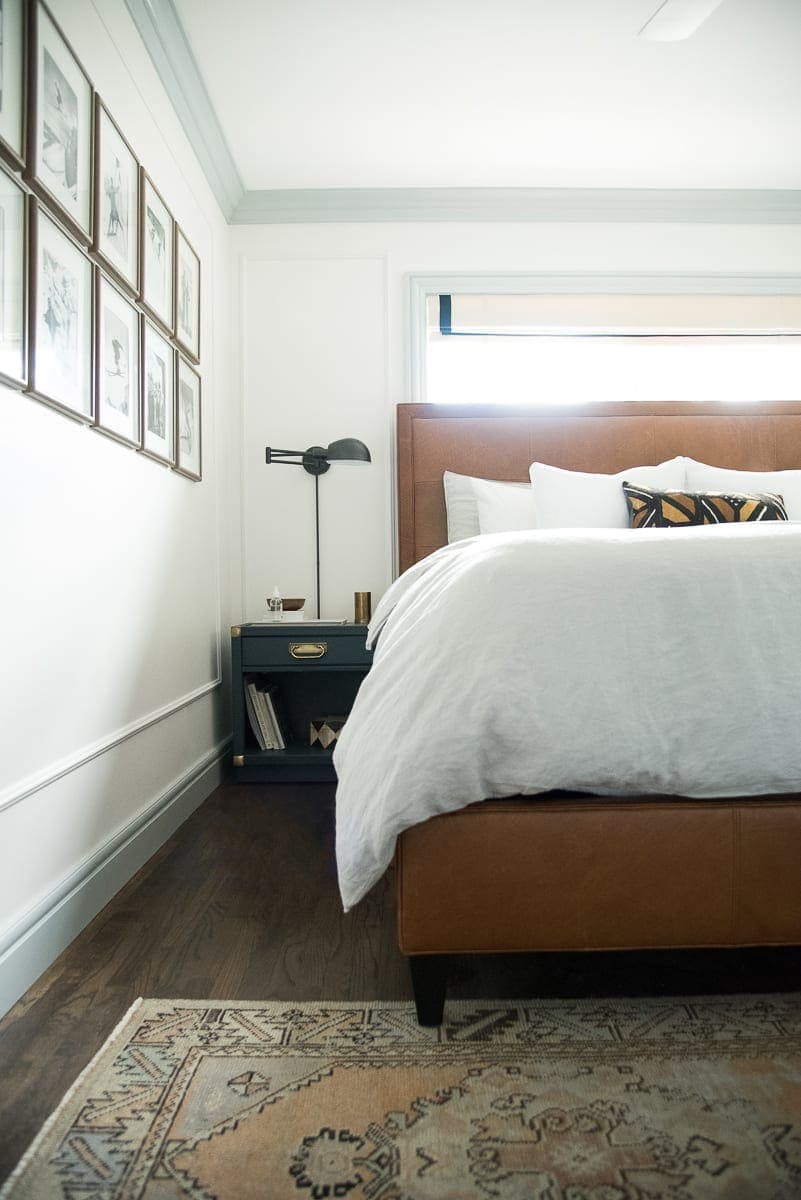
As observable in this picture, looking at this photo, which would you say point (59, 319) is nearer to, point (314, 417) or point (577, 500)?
point (577, 500)

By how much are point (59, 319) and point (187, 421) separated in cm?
113

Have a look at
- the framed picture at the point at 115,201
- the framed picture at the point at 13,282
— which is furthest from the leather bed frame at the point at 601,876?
the framed picture at the point at 115,201

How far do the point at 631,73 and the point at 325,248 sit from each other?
1387 mm

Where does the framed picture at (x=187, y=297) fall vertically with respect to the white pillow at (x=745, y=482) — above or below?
above

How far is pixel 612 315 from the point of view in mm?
3574

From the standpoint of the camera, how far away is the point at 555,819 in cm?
122

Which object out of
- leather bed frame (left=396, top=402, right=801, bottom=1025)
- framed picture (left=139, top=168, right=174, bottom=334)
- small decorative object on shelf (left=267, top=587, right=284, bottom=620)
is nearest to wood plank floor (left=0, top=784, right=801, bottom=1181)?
leather bed frame (left=396, top=402, right=801, bottom=1025)

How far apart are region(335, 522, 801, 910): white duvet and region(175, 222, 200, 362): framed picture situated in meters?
1.81

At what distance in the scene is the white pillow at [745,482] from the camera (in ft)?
9.02

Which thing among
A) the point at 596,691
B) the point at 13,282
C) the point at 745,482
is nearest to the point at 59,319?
the point at 13,282

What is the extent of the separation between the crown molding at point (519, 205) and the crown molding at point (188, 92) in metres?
0.22

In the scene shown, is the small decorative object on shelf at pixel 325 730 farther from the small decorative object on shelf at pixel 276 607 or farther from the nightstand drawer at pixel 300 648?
the small decorative object on shelf at pixel 276 607

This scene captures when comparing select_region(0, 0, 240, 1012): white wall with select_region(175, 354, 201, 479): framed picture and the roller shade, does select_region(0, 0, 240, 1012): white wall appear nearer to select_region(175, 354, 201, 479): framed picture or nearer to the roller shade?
select_region(175, 354, 201, 479): framed picture

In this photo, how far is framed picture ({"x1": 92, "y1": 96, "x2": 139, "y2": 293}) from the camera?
6.16ft
